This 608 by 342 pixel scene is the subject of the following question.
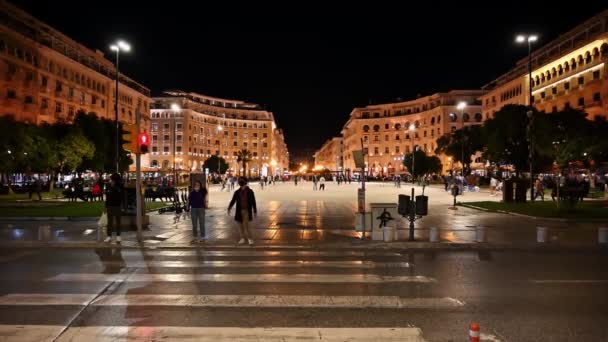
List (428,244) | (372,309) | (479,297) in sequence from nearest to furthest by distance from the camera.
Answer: (372,309) < (479,297) < (428,244)

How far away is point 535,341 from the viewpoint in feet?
18.7

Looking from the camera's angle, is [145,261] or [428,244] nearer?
[145,261]

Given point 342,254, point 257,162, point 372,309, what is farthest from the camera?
point 257,162

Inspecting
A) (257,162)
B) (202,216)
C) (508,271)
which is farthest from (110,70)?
(508,271)

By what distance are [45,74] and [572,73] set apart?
72332mm

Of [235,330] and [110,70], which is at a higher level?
[110,70]

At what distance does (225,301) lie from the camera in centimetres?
738

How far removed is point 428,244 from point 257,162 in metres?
145

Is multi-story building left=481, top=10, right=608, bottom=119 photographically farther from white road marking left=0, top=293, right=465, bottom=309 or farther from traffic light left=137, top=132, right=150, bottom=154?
white road marking left=0, top=293, right=465, bottom=309

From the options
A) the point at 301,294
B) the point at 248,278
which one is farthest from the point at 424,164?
the point at 301,294

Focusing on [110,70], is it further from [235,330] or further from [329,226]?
[235,330]

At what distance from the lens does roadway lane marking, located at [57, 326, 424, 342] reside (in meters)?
5.71

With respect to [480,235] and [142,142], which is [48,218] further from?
[480,235]

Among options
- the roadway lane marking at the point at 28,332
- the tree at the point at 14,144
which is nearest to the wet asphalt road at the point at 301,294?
the roadway lane marking at the point at 28,332
